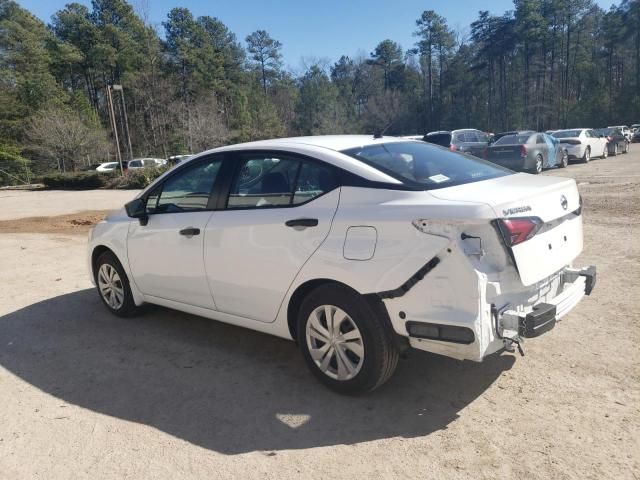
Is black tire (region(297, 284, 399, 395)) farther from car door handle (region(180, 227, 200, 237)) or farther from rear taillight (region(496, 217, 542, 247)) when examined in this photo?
car door handle (region(180, 227, 200, 237))

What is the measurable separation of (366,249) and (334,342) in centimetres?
69

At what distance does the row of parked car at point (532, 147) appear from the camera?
16.9 m

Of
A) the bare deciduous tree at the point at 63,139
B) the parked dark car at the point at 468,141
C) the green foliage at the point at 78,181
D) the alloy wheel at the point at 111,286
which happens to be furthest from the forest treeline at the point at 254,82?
the alloy wheel at the point at 111,286

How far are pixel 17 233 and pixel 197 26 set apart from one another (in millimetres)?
53284

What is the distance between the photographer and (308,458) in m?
2.80

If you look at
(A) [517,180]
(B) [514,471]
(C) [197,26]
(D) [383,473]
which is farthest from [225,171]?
(C) [197,26]

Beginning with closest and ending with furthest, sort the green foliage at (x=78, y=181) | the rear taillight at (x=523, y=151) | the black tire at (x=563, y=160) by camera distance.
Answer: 1. the rear taillight at (x=523, y=151)
2. the black tire at (x=563, y=160)
3. the green foliage at (x=78, y=181)

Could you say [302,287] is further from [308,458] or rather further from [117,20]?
[117,20]

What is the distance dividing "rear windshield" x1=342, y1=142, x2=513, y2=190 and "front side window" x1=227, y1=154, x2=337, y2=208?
0.30 metres

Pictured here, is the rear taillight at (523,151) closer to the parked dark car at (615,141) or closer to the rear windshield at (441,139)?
the rear windshield at (441,139)

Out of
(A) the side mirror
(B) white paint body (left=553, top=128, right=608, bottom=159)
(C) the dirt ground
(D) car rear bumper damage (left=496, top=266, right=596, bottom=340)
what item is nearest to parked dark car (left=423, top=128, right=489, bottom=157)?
(B) white paint body (left=553, top=128, right=608, bottom=159)

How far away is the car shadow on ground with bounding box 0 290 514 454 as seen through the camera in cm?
308

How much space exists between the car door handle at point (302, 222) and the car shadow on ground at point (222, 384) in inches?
45.1

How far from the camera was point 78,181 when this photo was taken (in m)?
29.7
